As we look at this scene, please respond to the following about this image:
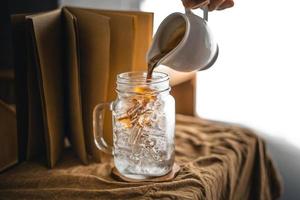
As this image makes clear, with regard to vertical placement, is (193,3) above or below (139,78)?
above

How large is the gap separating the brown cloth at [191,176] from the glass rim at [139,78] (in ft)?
0.64

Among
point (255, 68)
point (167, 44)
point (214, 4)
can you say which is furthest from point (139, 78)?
point (255, 68)

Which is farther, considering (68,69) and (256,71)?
(256,71)

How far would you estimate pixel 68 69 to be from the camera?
0.91m

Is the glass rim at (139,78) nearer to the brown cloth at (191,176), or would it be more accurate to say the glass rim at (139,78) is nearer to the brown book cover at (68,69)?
the brown book cover at (68,69)

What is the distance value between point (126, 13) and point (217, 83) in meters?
0.56

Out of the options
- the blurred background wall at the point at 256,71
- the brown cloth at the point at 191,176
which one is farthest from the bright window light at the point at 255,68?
the brown cloth at the point at 191,176

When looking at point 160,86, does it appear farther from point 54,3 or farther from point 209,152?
point 54,3

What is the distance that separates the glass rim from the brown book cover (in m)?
0.05

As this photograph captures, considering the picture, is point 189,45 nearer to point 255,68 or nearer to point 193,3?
point 193,3

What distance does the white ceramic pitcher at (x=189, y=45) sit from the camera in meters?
0.79

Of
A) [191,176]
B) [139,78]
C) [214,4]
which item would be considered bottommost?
[191,176]

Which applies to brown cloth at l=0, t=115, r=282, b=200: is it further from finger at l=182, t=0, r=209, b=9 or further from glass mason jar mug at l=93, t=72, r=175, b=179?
finger at l=182, t=0, r=209, b=9

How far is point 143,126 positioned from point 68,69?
21 centimetres
